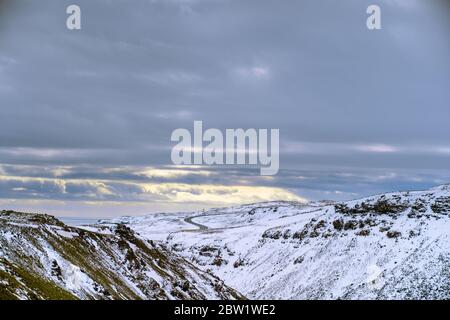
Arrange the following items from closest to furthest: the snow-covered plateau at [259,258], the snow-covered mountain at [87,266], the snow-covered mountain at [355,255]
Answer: the snow-covered mountain at [87,266] → the snow-covered plateau at [259,258] → the snow-covered mountain at [355,255]

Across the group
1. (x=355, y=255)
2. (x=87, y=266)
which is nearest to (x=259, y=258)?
(x=355, y=255)

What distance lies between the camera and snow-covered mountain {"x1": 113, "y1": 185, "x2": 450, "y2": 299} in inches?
3398

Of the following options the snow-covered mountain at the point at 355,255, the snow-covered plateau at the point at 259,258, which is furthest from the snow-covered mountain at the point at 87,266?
the snow-covered mountain at the point at 355,255

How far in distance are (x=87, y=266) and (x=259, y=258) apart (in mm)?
68133

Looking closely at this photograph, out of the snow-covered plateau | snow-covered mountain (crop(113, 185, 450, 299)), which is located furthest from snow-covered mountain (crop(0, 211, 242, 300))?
snow-covered mountain (crop(113, 185, 450, 299))

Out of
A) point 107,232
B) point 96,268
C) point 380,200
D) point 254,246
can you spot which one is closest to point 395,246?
point 380,200

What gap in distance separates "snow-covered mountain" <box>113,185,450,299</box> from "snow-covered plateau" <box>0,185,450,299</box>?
0.74 ft

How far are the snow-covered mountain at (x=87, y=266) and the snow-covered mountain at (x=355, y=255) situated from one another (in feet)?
77.3

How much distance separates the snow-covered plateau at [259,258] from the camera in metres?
51.8

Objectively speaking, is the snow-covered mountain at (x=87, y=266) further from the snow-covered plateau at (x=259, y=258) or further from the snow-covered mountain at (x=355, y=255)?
the snow-covered mountain at (x=355, y=255)

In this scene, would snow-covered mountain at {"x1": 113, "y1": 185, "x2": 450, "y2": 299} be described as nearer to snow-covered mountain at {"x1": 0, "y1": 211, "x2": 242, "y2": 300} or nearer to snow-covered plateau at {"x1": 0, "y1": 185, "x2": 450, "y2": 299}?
A: snow-covered plateau at {"x1": 0, "y1": 185, "x2": 450, "y2": 299}

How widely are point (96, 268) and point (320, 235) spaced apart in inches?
2596

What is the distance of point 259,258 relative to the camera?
Answer: 4786 inches

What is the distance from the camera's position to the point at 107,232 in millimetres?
74688
